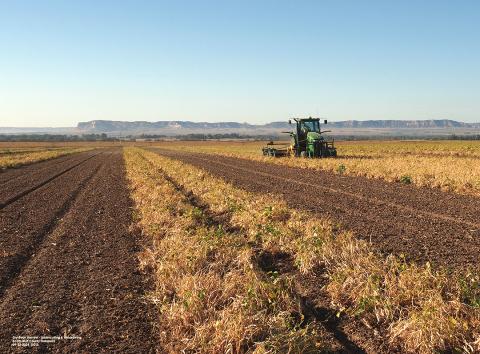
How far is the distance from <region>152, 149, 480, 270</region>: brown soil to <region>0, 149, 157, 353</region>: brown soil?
15.5ft

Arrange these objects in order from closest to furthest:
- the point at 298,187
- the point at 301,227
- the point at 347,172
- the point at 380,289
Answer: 1. the point at 380,289
2. the point at 301,227
3. the point at 298,187
4. the point at 347,172

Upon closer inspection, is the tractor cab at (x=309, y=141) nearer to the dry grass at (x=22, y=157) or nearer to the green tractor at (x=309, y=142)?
the green tractor at (x=309, y=142)

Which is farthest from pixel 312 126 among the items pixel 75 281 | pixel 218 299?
pixel 218 299

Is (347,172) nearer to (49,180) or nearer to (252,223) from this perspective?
(252,223)

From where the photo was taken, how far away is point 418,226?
1021cm

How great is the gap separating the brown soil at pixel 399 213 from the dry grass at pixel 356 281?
89 cm

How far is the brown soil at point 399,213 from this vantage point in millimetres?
8086

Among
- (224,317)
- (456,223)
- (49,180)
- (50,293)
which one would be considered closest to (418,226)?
(456,223)

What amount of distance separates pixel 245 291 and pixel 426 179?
1507cm

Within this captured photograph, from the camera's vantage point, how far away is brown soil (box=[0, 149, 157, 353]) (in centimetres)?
524

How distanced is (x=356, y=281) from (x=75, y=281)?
14.4 feet

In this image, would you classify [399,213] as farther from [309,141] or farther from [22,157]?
[22,157]

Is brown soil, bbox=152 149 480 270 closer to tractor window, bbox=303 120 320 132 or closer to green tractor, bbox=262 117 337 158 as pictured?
green tractor, bbox=262 117 337 158

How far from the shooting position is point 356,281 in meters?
6.11
